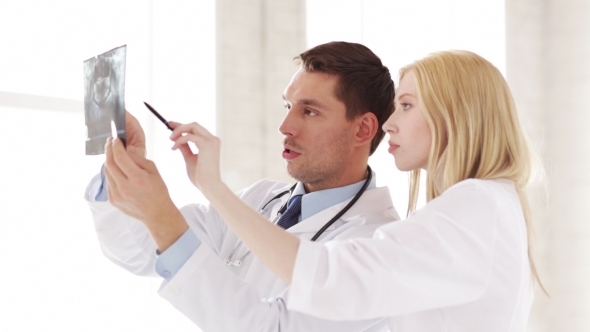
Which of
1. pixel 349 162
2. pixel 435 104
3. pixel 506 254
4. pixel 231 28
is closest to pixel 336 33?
pixel 231 28

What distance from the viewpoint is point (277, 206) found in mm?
1914

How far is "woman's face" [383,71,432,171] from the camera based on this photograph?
4.67 ft

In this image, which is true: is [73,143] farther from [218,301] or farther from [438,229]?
[438,229]

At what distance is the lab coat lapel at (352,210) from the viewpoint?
5.77ft

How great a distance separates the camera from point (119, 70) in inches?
50.4

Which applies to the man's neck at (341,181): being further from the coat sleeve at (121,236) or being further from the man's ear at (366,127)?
the coat sleeve at (121,236)

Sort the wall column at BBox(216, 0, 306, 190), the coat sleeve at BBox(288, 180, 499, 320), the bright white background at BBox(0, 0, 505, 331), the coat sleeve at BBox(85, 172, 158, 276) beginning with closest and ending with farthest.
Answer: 1. the coat sleeve at BBox(288, 180, 499, 320)
2. the coat sleeve at BBox(85, 172, 158, 276)
3. the bright white background at BBox(0, 0, 505, 331)
4. the wall column at BBox(216, 0, 306, 190)

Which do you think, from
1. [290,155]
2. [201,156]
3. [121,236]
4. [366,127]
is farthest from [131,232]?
[366,127]

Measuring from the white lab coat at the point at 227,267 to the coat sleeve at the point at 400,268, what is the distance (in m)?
0.31

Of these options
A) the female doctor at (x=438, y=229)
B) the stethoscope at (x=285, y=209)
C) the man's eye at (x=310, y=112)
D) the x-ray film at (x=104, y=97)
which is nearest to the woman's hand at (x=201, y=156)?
the female doctor at (x=438, y=229)

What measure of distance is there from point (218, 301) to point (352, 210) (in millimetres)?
502

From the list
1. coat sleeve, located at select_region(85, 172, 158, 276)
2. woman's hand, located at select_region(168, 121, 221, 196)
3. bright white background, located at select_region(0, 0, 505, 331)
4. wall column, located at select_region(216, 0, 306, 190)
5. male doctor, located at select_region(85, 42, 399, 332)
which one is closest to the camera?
woman's hand, located at select_region(168, 121, 221, 196)

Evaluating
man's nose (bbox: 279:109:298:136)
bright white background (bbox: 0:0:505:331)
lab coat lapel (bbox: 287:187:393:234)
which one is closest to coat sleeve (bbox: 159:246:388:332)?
lab coat lapel (bbox: 287:187:393:234)

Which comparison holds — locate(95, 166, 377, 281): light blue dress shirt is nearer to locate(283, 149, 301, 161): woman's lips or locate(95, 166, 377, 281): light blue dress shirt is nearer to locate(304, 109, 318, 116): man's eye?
locate(283, 149, 301, 161): woman's lips
